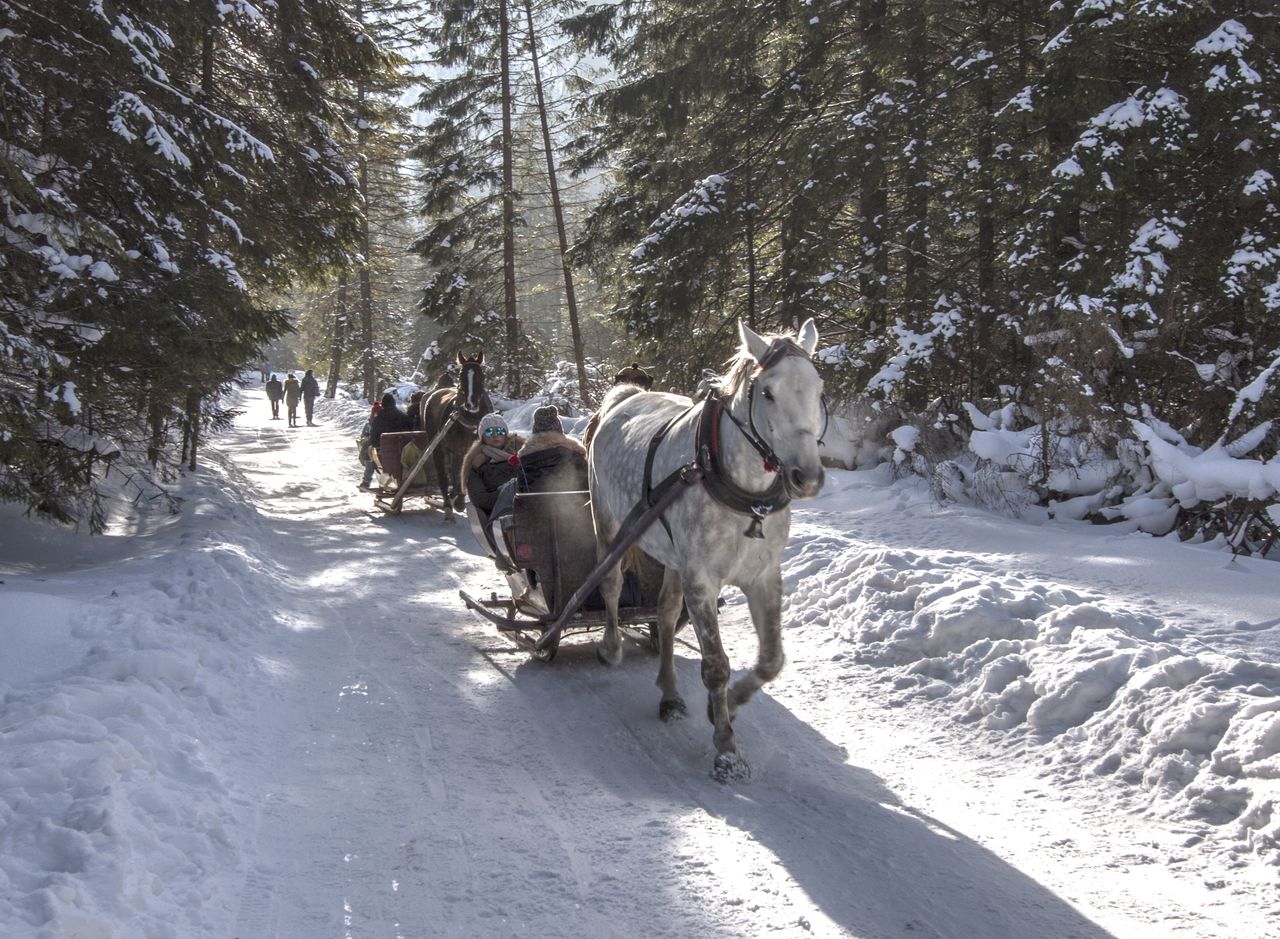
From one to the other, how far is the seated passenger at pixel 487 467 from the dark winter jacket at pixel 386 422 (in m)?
5.98

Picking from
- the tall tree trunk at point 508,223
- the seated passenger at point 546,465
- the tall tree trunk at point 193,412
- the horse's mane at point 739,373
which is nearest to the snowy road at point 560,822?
the seated passenger at point 546,465

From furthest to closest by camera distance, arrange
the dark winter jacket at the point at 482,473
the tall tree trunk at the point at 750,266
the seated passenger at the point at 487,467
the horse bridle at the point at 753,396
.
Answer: the tall tree trunk at the point at 750,266 < the dark winter jacket at the point at 482,473 < the seated passenger at the point at 487,467 < the horse bridle at the point at 753,396

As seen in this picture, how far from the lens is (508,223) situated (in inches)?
994

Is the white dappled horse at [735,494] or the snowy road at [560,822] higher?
the white dappled horse at [735,494]

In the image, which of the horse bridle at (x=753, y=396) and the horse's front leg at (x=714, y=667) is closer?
the horse bridle at (x=753, y=396)

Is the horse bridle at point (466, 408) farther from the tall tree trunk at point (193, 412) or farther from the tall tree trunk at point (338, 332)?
the tall tree trunk at point (338, 332)

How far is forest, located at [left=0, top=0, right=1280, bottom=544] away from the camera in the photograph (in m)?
7.27

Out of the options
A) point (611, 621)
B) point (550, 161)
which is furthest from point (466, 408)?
point (550, 161)

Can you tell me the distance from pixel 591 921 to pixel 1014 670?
3.17 m

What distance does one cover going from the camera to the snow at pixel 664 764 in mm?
3312

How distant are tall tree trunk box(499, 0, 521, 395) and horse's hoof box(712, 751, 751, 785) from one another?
22548mm

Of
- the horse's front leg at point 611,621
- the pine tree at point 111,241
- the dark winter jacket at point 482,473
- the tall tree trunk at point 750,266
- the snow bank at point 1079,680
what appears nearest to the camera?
the snow bank at point 1079,680

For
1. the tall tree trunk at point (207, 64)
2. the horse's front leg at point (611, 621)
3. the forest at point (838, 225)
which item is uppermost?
the tall tree trunk at point (207, 64)

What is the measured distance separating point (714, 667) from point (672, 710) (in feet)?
2.40
